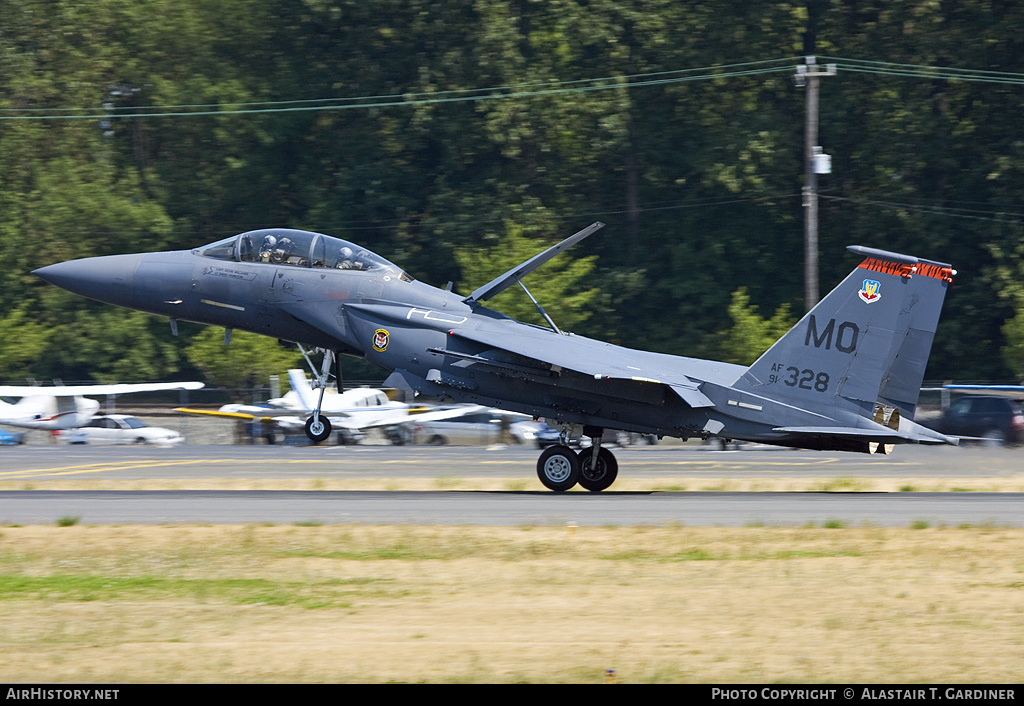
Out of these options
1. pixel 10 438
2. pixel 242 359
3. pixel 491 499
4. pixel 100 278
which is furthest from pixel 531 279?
pixel 491 499

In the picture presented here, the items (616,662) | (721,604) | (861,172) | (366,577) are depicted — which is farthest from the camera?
(861,172)

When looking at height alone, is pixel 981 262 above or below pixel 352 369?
above

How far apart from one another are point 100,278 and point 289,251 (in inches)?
134

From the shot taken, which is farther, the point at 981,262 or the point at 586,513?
the point at 981,262

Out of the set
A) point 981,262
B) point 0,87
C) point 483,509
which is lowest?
point 483,509

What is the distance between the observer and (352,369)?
5641 centimetres

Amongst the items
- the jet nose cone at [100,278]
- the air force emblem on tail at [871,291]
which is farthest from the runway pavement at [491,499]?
the jet nose cone at [100,278]

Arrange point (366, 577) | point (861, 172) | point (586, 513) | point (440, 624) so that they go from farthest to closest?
1. point (861, 172)
2. point (586, 513)
3. point (366, 577)
4. point (440, 624)

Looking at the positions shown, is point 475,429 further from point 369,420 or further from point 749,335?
point 749,335

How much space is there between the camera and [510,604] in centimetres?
1078

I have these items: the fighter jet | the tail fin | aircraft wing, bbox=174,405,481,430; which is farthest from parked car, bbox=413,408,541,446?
the tail fin

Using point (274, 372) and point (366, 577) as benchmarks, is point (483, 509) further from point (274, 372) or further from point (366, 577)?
point (274, 372)
